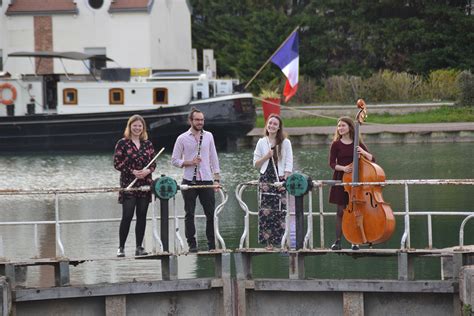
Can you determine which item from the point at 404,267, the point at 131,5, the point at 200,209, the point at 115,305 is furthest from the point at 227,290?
the point at 131,5

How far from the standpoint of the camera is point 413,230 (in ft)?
78.9

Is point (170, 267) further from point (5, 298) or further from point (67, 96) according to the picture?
point (67, 96)

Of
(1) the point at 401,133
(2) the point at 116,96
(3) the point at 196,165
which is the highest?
(2) the point at 116,96

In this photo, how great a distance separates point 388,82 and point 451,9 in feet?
17.2

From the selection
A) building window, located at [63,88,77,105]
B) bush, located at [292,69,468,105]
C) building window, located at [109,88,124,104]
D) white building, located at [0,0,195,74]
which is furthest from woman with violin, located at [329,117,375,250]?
white building, located at [0,0,195,74]

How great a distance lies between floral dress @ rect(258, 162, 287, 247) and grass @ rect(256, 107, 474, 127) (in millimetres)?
34813

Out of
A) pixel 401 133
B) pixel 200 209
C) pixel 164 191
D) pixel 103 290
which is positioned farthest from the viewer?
pixel 401 133

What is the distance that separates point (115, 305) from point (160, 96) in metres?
37.6

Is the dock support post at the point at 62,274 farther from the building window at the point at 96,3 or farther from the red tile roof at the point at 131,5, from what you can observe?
the building window at the point at 96,3

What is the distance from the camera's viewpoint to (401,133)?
157 ft

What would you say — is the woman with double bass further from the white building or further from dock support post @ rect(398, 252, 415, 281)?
the white building

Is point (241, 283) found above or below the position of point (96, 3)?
below

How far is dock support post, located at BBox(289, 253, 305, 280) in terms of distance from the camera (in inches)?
602

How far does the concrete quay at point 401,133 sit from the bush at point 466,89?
2790mm
